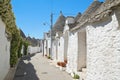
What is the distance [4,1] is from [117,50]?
10.3 meters

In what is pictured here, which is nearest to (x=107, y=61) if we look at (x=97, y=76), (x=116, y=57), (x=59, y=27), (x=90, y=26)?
(x=116, y=57)

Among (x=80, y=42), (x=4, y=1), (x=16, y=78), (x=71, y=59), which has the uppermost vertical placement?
(x=4, y=1)

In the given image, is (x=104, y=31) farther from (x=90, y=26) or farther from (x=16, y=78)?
(x=16, y=78)

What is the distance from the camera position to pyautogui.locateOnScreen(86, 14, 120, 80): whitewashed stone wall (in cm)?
747

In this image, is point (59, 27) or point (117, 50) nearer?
point (117, 50)

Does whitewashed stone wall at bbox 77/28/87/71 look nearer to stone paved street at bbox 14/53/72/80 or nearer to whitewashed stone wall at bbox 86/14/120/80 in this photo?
stone paved street at bbox 14/53/72/80

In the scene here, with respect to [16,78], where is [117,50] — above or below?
above

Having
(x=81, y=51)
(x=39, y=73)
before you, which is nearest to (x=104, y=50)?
(x=81, y=51)

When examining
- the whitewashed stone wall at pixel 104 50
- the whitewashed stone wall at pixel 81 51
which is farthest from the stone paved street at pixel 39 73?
the whitewashed stone wall at pixel 104 50

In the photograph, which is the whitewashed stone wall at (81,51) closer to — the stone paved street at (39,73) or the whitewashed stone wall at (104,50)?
the stone paved street at (39,73)

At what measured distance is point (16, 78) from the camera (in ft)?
48.2

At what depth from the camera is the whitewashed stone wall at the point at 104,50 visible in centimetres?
747

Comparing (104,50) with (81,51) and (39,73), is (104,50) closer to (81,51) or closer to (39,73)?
(81,51)

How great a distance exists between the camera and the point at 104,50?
27.9 ft
